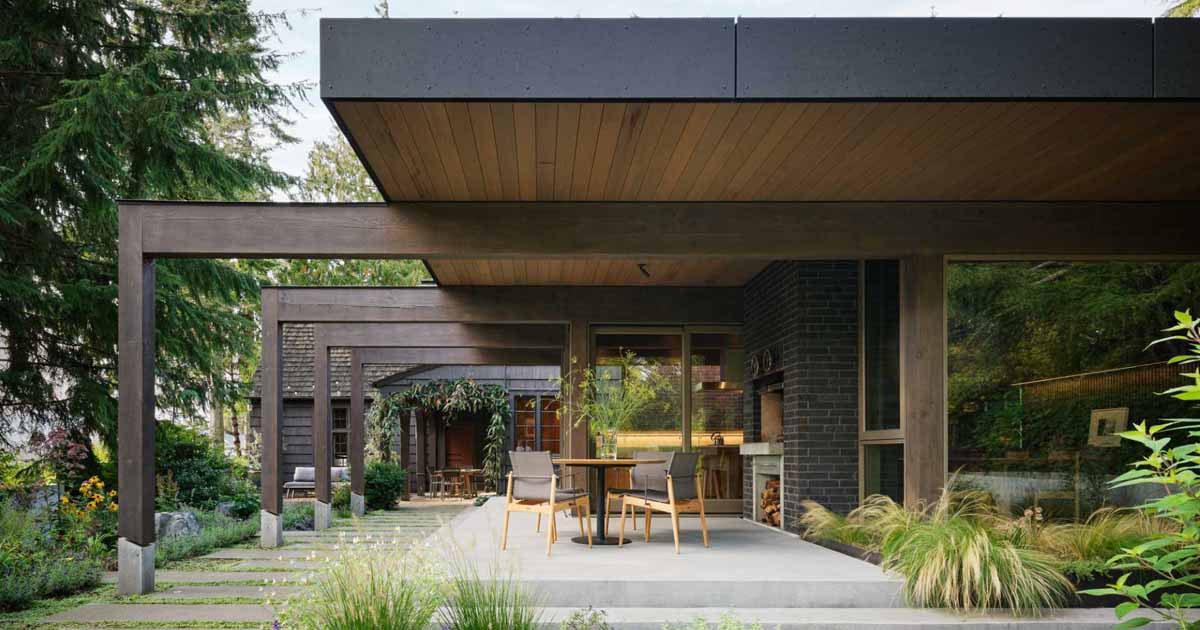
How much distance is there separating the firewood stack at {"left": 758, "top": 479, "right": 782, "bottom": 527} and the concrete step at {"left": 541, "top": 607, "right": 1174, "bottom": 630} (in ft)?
13.6

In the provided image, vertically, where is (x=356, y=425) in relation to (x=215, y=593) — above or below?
above

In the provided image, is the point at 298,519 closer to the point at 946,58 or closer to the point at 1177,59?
the point at 946,58

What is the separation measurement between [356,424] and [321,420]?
69.0 inches

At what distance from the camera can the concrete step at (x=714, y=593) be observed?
6008mm

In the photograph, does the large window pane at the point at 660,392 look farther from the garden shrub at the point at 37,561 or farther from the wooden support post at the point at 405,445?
the wooden support post at the point at 405,445

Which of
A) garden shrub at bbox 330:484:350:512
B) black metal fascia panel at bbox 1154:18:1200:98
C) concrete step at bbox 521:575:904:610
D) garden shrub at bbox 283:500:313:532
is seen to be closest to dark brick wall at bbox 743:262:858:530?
concrete step at bbox 521:575:904:610

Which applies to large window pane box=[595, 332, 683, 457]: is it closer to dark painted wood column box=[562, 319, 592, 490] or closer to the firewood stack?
dark painted wood column box=[562, 319, 592, 490]

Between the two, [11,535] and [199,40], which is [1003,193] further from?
[199,40]

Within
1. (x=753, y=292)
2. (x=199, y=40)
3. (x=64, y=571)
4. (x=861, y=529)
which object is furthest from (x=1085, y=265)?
(x=199, y=40)

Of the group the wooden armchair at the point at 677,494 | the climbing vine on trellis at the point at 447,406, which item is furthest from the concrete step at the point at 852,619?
the climbing vine on trellis at the point at 447,406

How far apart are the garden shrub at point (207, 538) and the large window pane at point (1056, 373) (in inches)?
278

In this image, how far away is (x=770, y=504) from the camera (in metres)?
10.3

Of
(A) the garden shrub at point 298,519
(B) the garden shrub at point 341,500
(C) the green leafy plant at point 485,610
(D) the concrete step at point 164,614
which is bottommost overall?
(B) the garden shrub at point 341,500

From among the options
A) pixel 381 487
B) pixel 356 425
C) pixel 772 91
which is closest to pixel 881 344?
pixel 772 91
